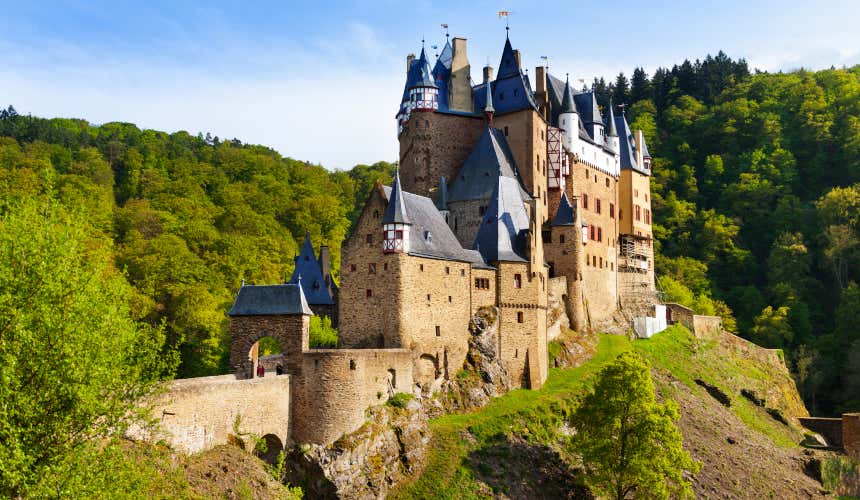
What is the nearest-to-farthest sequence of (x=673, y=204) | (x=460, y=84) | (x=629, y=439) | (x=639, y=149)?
1. (x=629, y=439)
2. (x=460, y=84)
3. (x=639, y=149)
4. (x=673, y=204)

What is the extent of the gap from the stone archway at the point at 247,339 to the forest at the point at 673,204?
12.7 m

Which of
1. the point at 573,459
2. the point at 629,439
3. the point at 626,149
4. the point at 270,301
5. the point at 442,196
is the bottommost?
the point at 573,459

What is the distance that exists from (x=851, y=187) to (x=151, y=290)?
6899 cm

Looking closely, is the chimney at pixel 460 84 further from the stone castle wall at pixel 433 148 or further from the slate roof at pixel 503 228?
the slate roof at pixel 503 228

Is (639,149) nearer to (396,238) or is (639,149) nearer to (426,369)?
(396,238)

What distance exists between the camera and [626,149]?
225ft

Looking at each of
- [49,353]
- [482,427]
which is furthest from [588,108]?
[49,353]

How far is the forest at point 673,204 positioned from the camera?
5775 cm

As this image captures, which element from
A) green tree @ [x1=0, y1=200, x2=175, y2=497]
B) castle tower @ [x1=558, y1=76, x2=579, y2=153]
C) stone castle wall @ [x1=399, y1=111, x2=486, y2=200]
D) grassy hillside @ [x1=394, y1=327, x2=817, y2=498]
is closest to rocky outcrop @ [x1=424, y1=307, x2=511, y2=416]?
grassy hillside @ [x1=394, y1=327, x2=817, y2=498]

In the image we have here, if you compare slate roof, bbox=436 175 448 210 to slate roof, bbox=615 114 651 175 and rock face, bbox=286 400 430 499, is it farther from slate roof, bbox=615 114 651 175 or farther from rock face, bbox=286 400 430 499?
slate roof, bbox=615 114 651 175

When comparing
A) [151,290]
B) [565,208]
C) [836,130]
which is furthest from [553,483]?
[836,130]

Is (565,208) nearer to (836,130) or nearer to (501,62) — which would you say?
(501,62)

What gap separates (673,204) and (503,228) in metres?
49.5

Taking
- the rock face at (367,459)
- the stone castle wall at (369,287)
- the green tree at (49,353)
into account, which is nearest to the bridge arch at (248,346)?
the rock face at (367,459)
